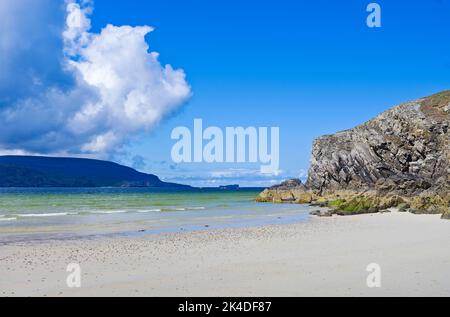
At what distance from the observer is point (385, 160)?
84.4 meters

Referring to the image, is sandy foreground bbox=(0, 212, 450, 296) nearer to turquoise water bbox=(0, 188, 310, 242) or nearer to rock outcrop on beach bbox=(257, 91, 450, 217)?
turquoise water bbox=(0, 188, 310, 242)

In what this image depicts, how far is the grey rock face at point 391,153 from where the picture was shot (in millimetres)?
69188

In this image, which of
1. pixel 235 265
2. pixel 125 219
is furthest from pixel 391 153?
pixel 235 265

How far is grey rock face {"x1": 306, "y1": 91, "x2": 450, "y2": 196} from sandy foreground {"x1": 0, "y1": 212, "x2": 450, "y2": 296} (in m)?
42.7

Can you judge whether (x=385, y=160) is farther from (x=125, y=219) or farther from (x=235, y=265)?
(x=235, y=265)

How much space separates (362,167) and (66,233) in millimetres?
67095

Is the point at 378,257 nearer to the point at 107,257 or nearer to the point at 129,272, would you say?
the point at 129,272

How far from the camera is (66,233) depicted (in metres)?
31.2

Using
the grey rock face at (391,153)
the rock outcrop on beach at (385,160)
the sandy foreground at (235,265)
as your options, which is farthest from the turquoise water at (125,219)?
the grey rock face at (391,153)

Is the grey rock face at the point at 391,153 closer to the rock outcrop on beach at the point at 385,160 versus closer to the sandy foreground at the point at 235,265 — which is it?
the rock outcrop on beach at the point at 385,160

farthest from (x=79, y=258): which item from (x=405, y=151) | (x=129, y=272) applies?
(x=405, y=151)

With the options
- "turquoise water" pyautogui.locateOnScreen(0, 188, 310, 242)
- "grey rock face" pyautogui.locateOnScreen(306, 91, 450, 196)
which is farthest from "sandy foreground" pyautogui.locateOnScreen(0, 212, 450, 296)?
"grey rock face" pyautogui.locateOnScreen(306, 91, 450, 196)
